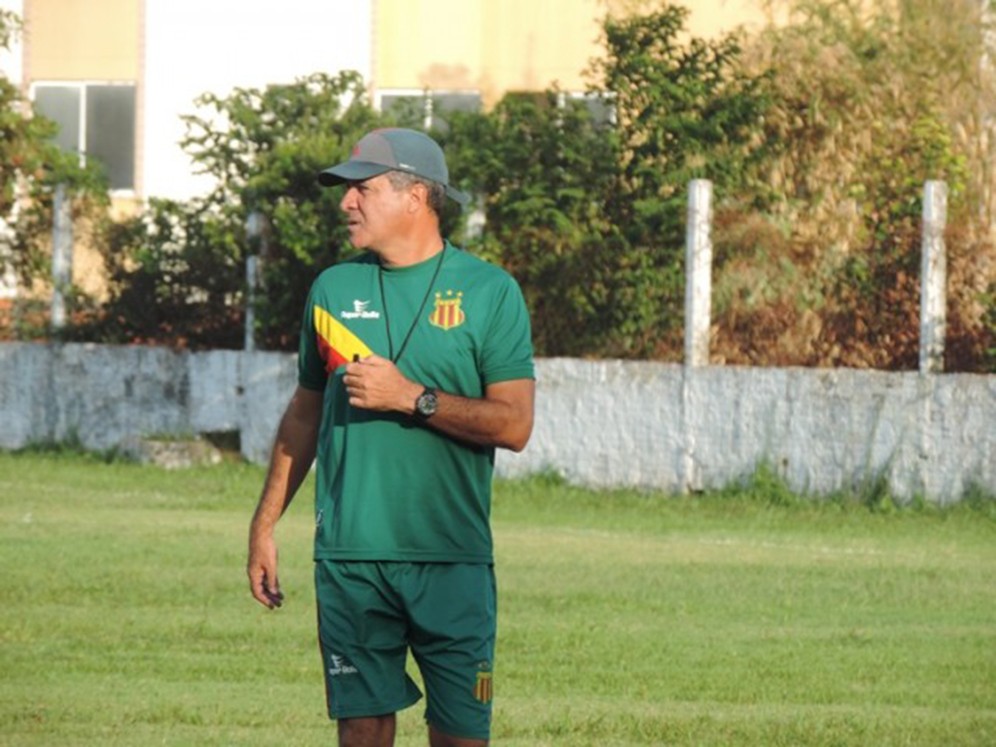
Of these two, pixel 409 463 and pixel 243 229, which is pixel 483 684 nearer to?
pixel 409 463

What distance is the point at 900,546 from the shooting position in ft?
60.3

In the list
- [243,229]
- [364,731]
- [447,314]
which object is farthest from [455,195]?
[243,229]

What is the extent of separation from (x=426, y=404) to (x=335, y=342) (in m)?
0.41

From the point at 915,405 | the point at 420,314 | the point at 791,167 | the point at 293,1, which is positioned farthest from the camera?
the point at 293,1

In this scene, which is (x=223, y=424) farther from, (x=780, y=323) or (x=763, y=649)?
(x=763, y=649)

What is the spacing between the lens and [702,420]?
851 inches

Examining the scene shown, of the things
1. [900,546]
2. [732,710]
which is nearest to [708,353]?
[900,546]

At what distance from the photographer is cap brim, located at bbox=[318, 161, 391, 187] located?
7.30 m

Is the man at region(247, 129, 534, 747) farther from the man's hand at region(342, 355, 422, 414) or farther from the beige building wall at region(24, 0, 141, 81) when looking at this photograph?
the beige building wall at region(24, 0, 141, 81)

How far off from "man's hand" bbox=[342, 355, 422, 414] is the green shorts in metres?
0.50

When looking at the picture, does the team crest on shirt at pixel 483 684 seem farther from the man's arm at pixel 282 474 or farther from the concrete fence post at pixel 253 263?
the concrete fence post at pixel 253 263

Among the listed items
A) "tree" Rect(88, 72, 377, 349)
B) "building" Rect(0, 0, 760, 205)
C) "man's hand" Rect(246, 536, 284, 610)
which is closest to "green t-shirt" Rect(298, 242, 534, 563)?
"man's hand" Rect(246, 536, 284, 610)

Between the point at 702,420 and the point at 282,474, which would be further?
the point at 702,420

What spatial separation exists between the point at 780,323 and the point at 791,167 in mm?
2014
